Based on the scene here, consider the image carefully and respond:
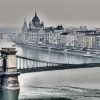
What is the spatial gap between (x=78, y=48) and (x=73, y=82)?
A: 2187cm

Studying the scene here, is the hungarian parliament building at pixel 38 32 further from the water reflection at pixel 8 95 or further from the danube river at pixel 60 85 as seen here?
the water reflection at pixel 8 95

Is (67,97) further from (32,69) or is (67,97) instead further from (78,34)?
(78,34)

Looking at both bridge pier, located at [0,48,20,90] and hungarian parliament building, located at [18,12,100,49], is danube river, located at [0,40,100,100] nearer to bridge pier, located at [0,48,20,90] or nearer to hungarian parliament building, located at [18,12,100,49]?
bridge pier, located at [0,48,20,90]

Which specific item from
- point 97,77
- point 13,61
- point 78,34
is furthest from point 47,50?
point 13,61

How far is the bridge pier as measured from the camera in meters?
21.7

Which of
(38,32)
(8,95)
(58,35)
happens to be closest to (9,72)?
(8,95)

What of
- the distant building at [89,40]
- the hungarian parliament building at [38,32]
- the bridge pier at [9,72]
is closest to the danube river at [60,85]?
the bridge pier at [9,72]

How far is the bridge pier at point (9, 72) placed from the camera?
71.2ft

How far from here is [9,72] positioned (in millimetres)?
22062

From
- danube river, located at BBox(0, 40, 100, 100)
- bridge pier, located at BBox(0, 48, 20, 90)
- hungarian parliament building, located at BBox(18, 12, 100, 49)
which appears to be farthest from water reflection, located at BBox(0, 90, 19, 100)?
hungarian parliament building, located at BBox(18, 12, 100, 49)

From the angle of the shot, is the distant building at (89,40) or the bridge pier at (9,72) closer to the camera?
the bridge pier at (9,72)

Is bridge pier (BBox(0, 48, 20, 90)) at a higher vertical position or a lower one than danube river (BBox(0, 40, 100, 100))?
higher

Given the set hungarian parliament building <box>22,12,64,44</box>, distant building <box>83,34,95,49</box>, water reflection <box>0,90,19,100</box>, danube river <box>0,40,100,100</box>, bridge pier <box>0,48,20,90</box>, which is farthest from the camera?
hungarian parliament building <box>22,12,64,44</box>

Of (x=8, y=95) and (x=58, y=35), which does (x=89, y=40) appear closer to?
(x=58, y=35)
